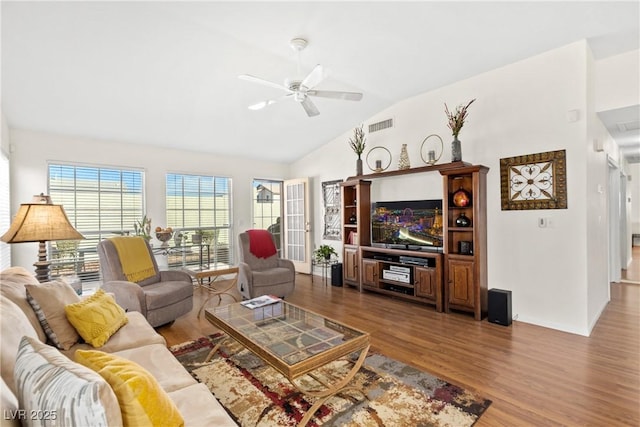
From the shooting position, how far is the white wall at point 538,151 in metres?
3.25

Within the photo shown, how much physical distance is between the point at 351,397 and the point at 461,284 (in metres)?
2.31

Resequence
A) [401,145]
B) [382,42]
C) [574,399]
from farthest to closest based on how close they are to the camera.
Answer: [401,145], [382,42], [574,399]

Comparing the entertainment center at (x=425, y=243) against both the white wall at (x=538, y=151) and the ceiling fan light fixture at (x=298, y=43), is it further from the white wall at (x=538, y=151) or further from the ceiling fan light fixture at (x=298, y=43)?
the ceiling fan light fixture at (x=298, y=43)

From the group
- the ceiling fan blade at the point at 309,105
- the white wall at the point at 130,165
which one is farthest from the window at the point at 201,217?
the ceiling fan blade at the point at 309,105

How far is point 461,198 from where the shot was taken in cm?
399

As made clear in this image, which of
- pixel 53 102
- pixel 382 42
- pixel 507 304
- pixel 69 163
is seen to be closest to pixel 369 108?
pixel 382 42

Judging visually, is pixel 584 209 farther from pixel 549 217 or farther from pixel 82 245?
pixel 82 245

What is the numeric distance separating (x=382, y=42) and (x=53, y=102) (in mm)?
3791

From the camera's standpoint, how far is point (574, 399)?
2127 millimetres

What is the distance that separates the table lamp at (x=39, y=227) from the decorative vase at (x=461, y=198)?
4039 millimetres

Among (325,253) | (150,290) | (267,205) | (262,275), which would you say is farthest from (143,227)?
(325,253)

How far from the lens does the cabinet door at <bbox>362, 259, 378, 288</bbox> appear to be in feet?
15.7

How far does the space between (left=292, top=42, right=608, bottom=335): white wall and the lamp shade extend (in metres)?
4.31

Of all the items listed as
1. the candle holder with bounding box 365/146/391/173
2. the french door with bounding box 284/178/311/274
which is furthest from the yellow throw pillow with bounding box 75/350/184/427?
the french door with bounding box 284/178/311/274
